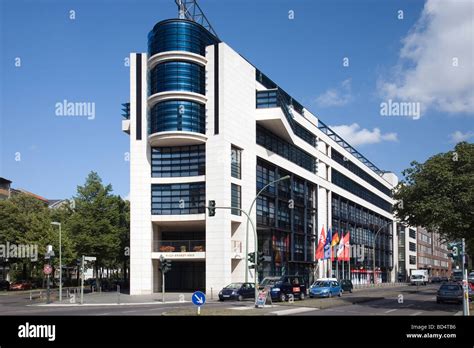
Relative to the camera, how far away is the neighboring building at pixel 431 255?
145500mm

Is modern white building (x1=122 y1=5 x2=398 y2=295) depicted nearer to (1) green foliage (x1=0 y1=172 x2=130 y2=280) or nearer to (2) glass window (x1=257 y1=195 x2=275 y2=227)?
(2) glass window (x1=257 y1=195 x2=275 y2=227)

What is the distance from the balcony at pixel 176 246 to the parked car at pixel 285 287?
1453 cm

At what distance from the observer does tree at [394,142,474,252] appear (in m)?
28.6

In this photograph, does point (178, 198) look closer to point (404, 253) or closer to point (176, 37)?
point (176, 37)

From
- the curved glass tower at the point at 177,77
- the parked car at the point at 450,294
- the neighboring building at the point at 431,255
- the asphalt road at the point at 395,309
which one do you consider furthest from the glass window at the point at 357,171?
the asphalt road at the point at 395,309

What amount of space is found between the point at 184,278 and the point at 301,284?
68.5ft

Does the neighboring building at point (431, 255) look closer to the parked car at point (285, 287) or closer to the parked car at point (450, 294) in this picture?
the parked car at point (285, 287)

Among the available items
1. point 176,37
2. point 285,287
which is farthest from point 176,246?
point 176,37

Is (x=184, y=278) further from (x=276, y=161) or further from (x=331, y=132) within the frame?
(x=331, y=132)

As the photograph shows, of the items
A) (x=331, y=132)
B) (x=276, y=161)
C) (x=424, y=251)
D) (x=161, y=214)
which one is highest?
(x=331, y=132)

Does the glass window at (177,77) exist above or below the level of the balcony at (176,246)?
above

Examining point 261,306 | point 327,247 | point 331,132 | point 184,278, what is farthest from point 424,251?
point 261,306
